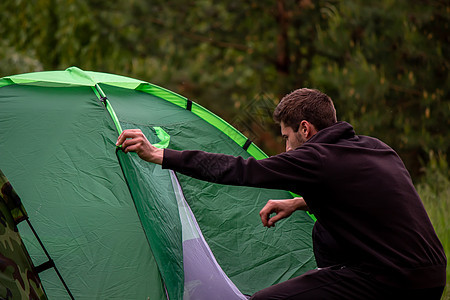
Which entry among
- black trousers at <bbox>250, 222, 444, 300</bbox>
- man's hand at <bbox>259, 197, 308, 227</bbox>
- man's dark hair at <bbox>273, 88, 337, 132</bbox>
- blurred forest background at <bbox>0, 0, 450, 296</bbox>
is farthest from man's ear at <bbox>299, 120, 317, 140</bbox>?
blurred forest background at <bbox>0, 0, 450, 296</bbox>

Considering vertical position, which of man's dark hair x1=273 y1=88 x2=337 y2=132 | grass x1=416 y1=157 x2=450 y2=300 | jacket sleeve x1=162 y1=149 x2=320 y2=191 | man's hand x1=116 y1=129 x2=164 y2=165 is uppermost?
man's dark hair x1=273 y1=88 x2=337 y2=132

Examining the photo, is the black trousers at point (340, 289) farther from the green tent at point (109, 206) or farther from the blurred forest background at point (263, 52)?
the blurred forest background at point (263, 52)

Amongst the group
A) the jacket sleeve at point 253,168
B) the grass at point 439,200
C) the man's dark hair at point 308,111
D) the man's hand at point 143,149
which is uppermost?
the man's dark hair at point 308,111

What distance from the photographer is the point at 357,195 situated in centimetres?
226

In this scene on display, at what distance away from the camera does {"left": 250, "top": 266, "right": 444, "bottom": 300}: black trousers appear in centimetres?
223

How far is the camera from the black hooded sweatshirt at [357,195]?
2.21 metres

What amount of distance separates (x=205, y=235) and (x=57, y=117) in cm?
111

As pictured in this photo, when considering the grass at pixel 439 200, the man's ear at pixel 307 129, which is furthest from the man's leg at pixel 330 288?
the grass at pixel 439 200

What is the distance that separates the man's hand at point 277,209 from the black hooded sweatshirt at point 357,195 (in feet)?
1.22

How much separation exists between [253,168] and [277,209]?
1.75ft

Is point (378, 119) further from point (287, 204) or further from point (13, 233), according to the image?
point (13, 233)

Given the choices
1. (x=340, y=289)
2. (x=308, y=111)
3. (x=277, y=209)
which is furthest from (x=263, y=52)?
(x=340, y=289)

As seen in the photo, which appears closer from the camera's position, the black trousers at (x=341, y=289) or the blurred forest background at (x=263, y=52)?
the black trousers at (x=341, y=289)

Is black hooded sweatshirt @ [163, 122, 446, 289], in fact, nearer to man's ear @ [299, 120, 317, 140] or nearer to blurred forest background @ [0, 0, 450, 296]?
man's ear @ [299, 120, 317, 140]
